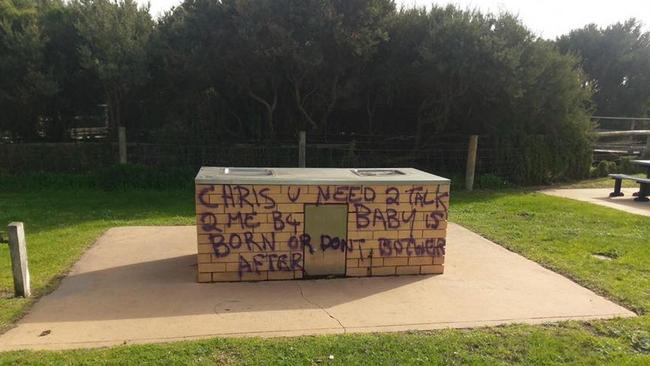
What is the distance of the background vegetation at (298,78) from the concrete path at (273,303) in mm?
6258

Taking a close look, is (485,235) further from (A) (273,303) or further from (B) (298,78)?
(B) (298,78)

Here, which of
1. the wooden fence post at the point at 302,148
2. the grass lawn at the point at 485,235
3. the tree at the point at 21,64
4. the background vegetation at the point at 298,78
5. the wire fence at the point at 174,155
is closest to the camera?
the grass lawn at the point at 485,235

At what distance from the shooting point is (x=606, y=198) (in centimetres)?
1109

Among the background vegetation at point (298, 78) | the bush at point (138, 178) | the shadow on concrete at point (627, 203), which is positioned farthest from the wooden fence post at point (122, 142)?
the shadow on concrete at point (627, 203)

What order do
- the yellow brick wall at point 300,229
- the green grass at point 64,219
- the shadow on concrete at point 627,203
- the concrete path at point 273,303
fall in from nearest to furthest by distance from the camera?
the concrete path at point 273,303, the yellow brick wall at point 300,229, the green grass at point 64,219, the shadow on concrete at point 627,203

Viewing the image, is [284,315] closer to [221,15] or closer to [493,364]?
[493,364]

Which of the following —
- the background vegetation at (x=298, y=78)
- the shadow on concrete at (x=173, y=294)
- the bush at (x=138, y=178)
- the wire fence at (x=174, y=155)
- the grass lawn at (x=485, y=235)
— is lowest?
the shadow on concrete at (x=173, y=294)

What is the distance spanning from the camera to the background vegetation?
11.0 m

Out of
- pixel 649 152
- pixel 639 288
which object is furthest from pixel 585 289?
pixel 649 152

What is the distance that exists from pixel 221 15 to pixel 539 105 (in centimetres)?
790

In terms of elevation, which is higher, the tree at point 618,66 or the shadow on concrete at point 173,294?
the tree at point 618,66

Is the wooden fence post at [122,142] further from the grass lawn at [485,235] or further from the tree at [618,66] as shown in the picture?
the tree at [618,66]

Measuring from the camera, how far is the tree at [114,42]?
1129 cm

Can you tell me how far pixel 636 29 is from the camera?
31.4 m
